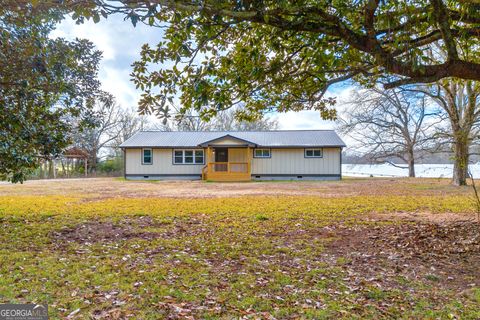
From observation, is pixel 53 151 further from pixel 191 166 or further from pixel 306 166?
pixel 306 166

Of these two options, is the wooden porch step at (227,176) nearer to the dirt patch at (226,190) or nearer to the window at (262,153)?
the window at (262,153)

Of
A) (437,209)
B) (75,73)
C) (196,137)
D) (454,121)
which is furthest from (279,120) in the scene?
(75,73)

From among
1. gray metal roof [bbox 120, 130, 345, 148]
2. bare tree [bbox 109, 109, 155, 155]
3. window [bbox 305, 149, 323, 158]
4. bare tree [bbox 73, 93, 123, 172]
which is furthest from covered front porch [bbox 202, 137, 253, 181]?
bare tree [bbox 109, 109, 155, 155]

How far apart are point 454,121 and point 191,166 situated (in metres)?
15.8

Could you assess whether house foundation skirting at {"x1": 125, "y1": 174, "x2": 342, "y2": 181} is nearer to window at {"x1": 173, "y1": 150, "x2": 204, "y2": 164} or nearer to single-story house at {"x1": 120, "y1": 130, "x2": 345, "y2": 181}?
single-story house at {"x1": 120, "y1": 130, "x2": 345, "y2": 181}

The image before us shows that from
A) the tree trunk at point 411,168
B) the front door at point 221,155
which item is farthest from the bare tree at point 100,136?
the tree trunk at point 411,168

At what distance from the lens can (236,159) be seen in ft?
72.7

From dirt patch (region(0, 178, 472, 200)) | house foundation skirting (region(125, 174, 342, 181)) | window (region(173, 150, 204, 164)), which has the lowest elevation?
dirt patch (region(0, 178, 472, 200))

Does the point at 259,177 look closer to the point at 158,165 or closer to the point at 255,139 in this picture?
the point at 255,139

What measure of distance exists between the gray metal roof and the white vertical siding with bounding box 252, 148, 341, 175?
0.58 metres

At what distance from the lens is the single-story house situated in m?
20.6

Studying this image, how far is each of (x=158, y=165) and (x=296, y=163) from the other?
32.5ft

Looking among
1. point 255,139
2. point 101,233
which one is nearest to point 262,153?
point 255,139

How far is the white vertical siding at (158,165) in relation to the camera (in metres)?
21.6
